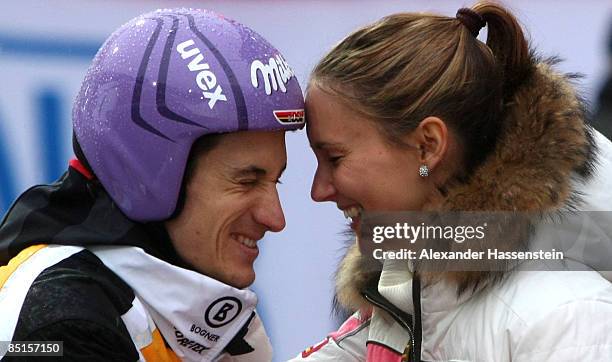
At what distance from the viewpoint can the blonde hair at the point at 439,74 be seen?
8.08ft

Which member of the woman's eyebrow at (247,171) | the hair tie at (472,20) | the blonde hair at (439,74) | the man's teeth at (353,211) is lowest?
the man's teeth at (353,211)

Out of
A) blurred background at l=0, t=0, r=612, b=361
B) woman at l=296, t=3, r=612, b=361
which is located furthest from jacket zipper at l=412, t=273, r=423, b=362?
blurred background at l=0, t=0, r=612, b=361

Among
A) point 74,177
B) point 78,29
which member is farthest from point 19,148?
point 74,177

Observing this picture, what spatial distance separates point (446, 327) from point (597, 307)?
0.36m

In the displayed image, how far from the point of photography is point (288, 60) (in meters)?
4.31

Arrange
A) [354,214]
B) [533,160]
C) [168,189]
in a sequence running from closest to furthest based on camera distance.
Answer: [533,160]
[168,189]
[354,214]

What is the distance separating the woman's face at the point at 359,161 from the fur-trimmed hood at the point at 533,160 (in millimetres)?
85

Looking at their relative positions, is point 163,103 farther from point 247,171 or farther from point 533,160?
point 533,160

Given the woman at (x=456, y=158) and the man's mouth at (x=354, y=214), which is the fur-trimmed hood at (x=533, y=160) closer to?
the woman at (x=456, y=158)

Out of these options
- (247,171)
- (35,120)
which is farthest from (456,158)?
(35,120)

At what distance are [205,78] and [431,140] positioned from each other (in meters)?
0.55

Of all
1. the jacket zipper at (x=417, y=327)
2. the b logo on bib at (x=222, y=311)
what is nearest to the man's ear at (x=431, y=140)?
the jacket zipper at (x=417, y=327)

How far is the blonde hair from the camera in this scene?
2463mm

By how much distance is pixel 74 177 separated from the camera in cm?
249
